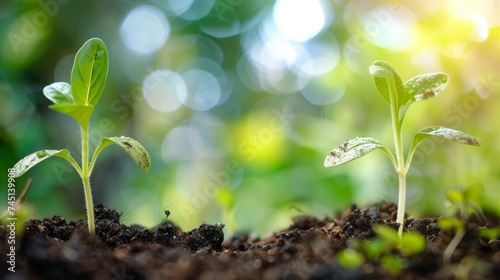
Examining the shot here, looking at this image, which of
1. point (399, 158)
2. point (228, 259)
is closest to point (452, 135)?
point (399, 158)

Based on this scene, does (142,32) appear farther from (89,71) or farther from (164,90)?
(89,71)

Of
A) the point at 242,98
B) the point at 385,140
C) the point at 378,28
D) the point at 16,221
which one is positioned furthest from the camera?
the point at 242,98

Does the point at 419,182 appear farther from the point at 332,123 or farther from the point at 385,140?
the point at 332,123

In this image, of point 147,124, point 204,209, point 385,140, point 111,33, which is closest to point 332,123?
point 385,140

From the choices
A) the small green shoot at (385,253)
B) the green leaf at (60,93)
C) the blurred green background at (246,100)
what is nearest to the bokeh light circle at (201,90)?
the blurred green background at (246,100)

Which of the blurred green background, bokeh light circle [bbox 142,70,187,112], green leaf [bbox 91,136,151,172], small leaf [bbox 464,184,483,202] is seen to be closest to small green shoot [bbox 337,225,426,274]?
small leaf [bbox 464,184,483,202]
